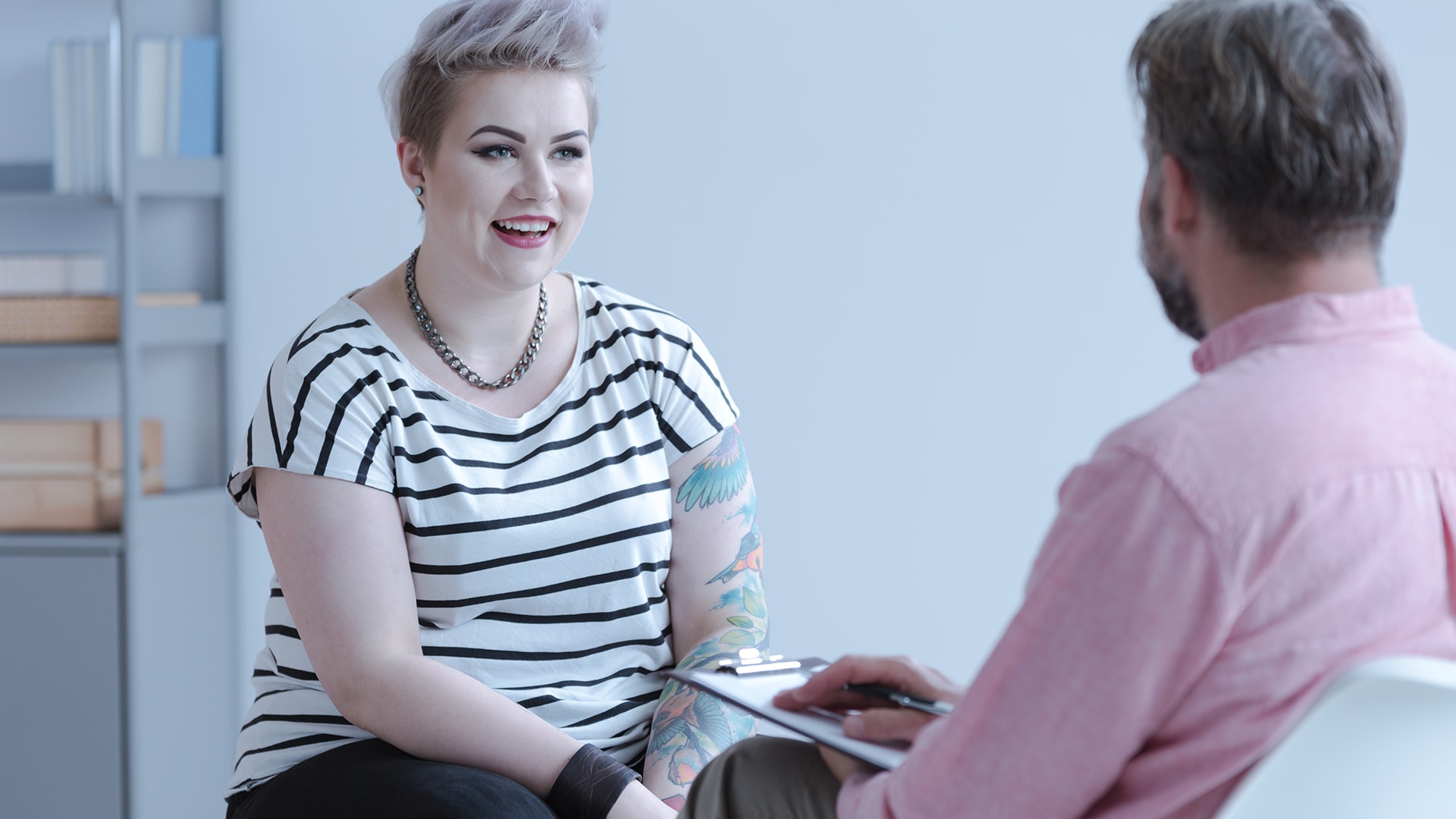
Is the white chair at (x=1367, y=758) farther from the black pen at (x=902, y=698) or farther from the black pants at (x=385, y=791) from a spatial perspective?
the black pants at (x=385, y=791)

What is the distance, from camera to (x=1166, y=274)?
90 centimetres

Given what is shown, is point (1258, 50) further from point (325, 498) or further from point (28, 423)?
point (28, 423)

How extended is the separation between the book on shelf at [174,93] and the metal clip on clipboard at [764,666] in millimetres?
1960

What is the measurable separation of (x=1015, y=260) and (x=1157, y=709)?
6.68 ft

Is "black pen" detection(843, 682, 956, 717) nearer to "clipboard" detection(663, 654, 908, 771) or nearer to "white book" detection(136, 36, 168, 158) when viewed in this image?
"clipboard" detection(663, 654, 908, 771)

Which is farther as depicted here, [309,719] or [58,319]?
[58,319]

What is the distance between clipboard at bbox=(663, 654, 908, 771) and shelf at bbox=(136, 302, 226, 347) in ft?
5.86

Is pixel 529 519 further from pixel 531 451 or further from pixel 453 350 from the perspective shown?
pixel 453 350

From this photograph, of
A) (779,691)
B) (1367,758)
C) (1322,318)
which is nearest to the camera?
(1367,758)

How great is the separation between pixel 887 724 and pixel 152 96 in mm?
2243

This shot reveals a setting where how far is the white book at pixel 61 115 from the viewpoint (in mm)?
2494

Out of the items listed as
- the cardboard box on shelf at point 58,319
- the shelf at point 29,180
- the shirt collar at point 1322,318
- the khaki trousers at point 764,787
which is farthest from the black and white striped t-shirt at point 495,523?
the shelf at point 29,180

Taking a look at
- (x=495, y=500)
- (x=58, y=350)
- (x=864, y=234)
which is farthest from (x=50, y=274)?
(x=864, y=234)

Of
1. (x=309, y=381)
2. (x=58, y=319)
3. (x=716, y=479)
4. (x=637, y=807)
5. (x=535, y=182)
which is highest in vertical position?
(x=535, y=182)
